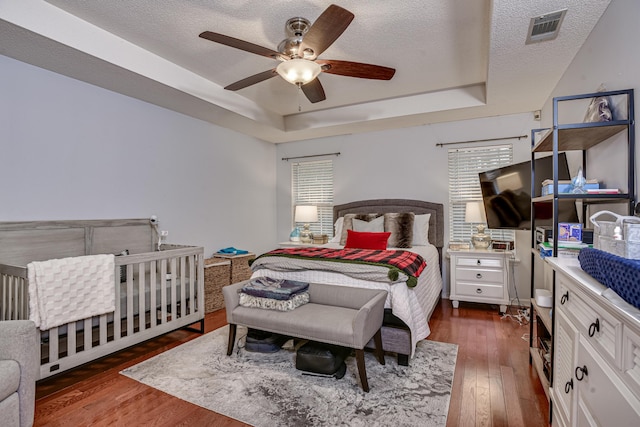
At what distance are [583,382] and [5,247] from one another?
3795 mm

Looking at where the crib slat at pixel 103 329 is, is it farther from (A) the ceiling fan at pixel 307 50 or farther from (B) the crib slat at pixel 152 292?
(A) the ceiling fan at pixel 307 50

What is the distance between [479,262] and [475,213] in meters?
0.59

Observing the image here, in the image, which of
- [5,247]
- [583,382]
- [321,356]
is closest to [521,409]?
[583,382]

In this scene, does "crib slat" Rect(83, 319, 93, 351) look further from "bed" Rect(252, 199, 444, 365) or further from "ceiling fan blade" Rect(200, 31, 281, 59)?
"ceiling fan blade" Rect(200, 31, 281, 59)

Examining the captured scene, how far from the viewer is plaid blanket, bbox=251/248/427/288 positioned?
8.51 feet

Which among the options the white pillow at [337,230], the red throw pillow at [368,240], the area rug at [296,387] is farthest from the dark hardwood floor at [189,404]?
the white pillow at [337,230]

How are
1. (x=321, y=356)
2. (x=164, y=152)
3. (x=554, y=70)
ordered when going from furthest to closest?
(x=164, y=152), (x=554, y=70), (x=321, y=356)

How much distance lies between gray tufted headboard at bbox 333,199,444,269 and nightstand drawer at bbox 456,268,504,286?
1.64ft

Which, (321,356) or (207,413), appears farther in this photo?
(321,356)

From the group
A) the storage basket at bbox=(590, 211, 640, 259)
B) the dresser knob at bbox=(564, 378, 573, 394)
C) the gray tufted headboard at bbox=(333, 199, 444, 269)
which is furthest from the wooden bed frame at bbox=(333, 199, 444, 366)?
the storage basket at bbox=(590, 211, 640, 259)

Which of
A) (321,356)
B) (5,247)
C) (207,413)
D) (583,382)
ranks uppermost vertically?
(5,247)

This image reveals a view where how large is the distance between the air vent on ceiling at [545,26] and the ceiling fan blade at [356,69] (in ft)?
3.08

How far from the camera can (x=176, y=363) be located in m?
2.59

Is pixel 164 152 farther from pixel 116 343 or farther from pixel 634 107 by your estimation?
pixel 634 107
